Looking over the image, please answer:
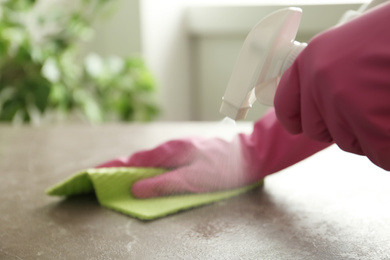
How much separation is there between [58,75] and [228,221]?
1.71m

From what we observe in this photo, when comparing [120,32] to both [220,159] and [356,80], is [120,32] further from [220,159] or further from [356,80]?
[356,80]

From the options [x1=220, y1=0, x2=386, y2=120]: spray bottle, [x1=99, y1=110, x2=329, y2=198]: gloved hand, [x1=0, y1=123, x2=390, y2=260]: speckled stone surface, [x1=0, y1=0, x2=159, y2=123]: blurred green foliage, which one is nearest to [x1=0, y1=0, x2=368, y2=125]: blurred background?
[x1=0, y1=0, x2=159, y2=123]: blurred green foliage

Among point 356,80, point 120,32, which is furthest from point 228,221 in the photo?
point 120,32

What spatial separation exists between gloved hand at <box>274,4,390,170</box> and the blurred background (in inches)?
68.6

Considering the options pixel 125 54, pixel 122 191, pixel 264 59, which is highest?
pixel 264 59

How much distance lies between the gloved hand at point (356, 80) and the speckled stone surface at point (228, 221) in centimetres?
13

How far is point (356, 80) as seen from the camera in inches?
18.2

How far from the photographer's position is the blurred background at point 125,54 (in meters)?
2.19

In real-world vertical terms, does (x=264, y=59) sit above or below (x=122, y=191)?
above

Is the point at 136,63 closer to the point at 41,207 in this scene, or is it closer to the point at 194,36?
the point at 194,36

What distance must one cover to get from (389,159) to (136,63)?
1975 mm

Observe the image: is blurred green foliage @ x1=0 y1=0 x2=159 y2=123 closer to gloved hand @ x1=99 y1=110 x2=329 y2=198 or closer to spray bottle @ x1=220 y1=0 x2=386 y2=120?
gloved hand @ x1=99 y1=110 x2=329 y2=198

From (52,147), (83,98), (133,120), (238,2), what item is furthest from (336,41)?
(238,2)

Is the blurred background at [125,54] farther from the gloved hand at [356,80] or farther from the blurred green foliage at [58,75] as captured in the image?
the gloved hand at [356,80]
